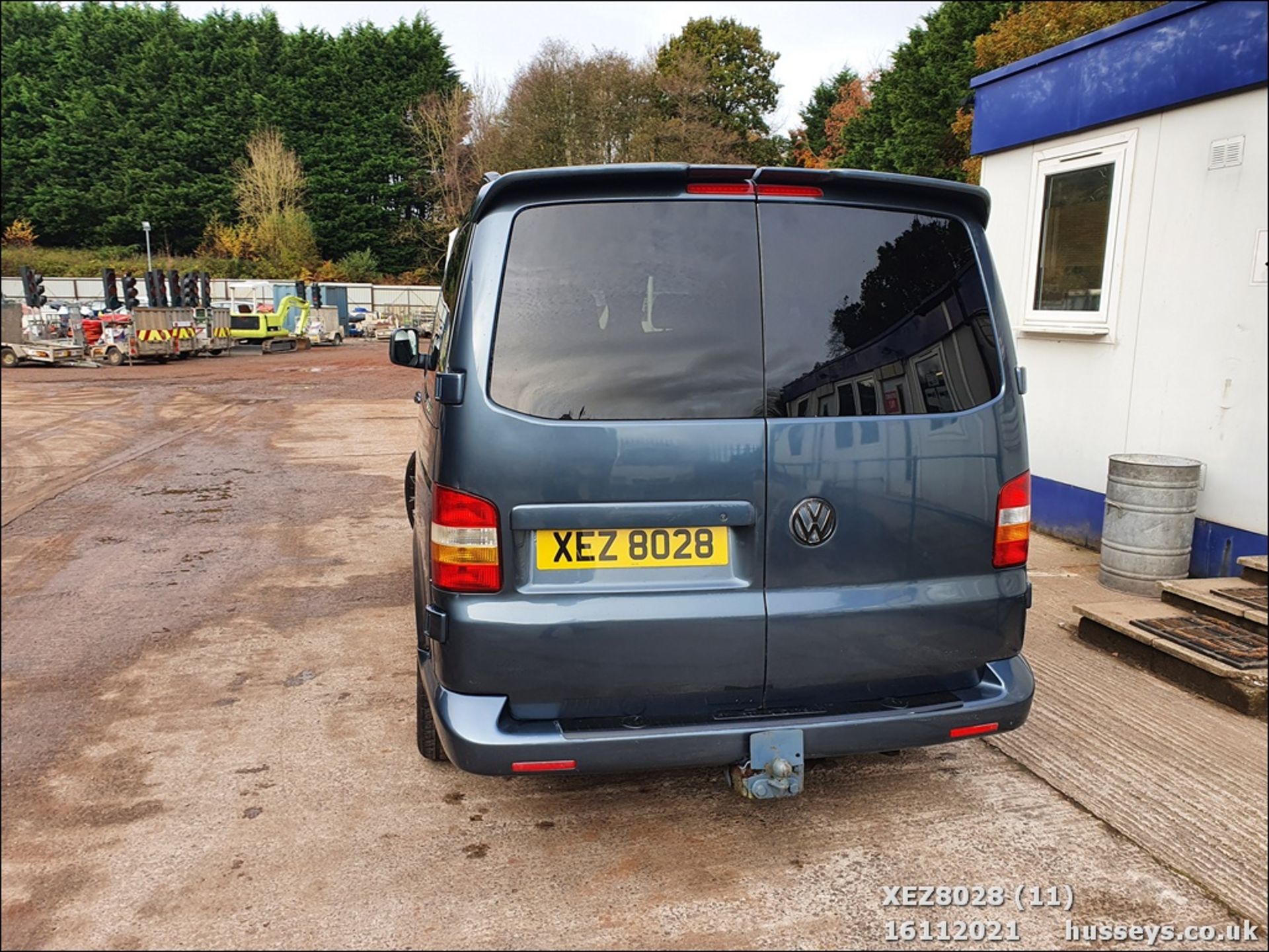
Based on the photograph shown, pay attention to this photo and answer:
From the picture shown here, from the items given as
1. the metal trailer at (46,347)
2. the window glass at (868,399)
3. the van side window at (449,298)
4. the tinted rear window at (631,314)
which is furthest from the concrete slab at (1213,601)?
the metal trailer at (46,347)

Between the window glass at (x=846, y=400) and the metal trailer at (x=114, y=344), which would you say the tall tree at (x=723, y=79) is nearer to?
the metal trailer at (x=114, y=344)

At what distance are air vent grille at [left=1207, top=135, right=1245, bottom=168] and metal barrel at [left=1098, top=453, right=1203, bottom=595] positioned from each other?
4.47 m

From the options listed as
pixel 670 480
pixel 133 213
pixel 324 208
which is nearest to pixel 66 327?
pixel 324 208

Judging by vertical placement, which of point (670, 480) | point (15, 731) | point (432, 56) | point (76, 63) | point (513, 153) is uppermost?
point (513, 153)

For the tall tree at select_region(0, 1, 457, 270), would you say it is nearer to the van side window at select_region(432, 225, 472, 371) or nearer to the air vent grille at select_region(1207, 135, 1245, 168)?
the van side window at select_region(432, 225, 472, 371)

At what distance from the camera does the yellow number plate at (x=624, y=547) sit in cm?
242

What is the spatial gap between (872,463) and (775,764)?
872mm

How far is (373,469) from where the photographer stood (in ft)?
32.4

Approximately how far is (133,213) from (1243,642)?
16.2 feet

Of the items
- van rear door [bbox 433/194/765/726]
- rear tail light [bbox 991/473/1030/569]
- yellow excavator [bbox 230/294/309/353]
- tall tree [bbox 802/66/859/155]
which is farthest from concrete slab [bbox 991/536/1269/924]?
tall tree [bbox 802/66/859/155]

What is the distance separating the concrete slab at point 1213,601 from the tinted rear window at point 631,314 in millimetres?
3311

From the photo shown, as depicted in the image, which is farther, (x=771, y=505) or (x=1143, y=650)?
(x=1143, y=650)

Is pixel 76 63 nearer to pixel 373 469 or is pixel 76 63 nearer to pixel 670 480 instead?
pixel 670 480

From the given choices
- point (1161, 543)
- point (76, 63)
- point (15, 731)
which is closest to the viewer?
point (15, 731)
